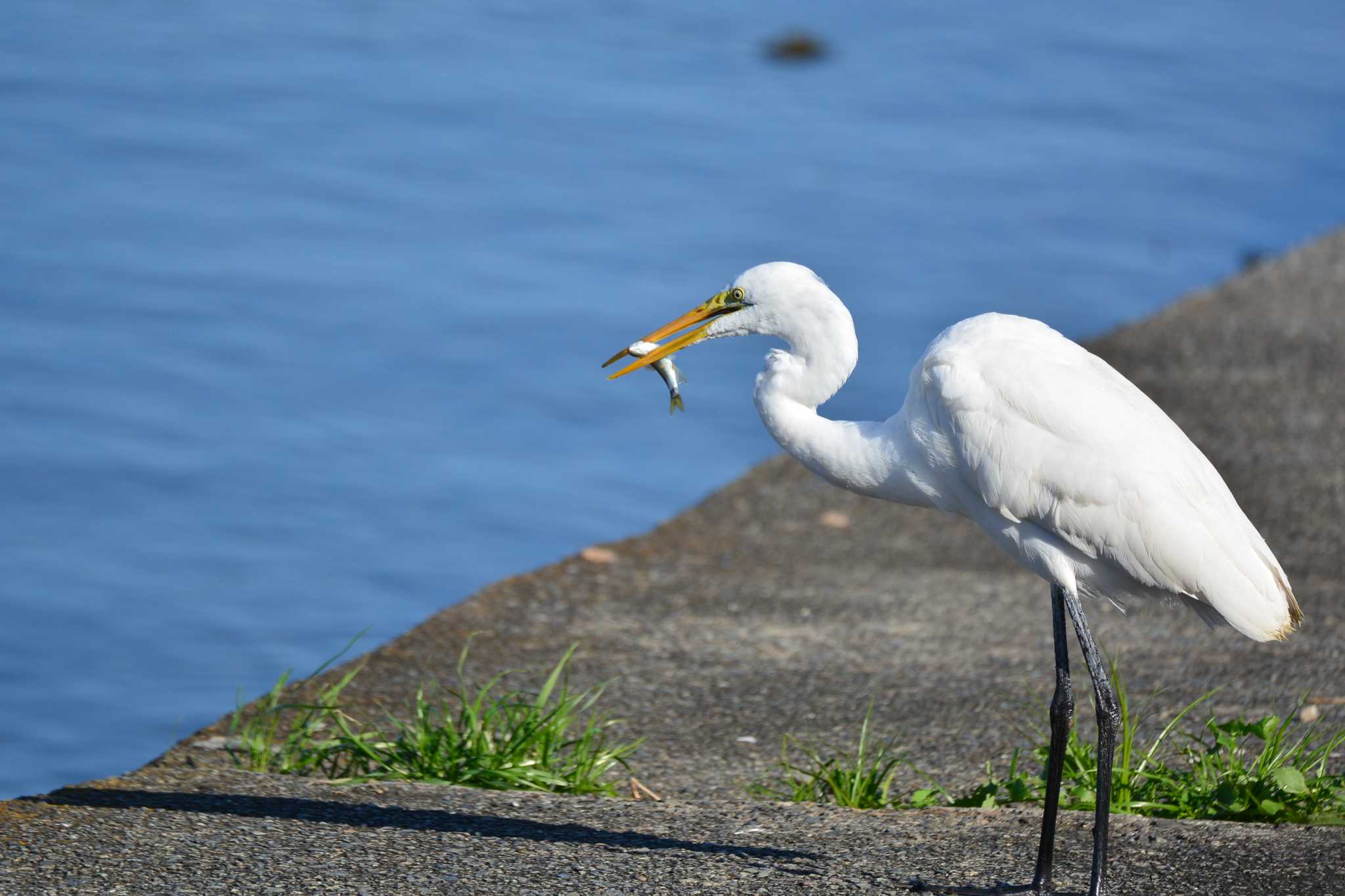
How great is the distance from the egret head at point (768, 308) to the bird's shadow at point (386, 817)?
1.16 m

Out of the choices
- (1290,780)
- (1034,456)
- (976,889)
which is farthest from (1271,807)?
(1034,456)

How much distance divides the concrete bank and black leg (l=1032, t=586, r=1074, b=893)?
14cm

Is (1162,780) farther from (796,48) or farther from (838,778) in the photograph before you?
(796,48)

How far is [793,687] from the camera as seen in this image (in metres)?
5.97

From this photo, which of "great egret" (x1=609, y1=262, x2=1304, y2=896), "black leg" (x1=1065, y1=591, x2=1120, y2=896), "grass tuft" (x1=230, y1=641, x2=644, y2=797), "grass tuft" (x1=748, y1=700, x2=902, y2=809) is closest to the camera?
"black leg" (x1=1065, y1=591, x2=1120, y2=896)

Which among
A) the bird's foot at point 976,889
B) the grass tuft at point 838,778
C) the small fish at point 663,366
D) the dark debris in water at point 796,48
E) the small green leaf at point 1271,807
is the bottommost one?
the bird's foot at point 976,889

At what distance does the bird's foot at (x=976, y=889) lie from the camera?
396 cm

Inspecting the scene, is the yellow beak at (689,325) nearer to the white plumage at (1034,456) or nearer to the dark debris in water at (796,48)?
the white plumage at (1034,456)

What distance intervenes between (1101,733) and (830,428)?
0.97 meters

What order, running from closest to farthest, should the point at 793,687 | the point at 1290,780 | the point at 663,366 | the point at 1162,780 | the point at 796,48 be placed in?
1. the point at 1290,780
2. the point at 663,366
3. the point at 1162,780
4. the point at 793,687
5. the point at 796,48

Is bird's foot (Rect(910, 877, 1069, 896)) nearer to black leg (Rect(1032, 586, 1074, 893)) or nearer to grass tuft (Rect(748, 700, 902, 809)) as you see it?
black leg (Rect(1032, 586, 1074, 893))

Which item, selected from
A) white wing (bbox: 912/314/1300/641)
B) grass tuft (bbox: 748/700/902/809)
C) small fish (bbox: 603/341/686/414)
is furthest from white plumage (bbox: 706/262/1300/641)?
grass tuft (bbox: 748/700/902/809)

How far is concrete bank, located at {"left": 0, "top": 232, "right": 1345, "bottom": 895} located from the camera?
4.06 m

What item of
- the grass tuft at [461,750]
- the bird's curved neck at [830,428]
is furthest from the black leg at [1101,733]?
the grass tuft at [461,750]
